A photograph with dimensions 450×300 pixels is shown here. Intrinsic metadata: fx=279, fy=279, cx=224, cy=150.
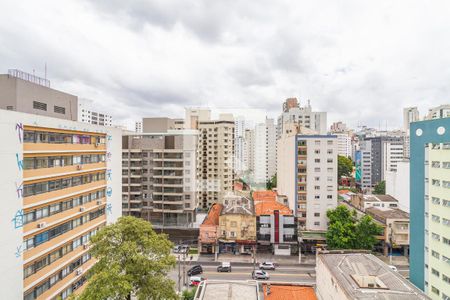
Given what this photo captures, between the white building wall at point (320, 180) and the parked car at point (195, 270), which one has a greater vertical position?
the white building wall at point (320, 180)

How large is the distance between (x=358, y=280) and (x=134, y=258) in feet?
47.6

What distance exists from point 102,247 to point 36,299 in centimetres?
579

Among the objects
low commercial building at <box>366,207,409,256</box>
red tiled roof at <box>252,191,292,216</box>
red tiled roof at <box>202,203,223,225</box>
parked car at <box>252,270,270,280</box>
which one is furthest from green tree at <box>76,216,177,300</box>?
low commercial building at <box>366,207,409,256</box>

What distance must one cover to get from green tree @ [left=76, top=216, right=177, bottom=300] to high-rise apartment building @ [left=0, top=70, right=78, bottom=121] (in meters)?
10.2

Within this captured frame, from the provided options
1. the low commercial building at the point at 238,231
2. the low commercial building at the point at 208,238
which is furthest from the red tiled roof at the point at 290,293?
Answer: the low commercial building at the point at 208,238

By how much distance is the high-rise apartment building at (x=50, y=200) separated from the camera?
48.9 feet

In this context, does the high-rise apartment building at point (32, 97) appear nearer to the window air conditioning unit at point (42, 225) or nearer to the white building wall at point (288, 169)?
the window air conditioning unit at point (42, 225)

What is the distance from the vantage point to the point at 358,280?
1858 cm

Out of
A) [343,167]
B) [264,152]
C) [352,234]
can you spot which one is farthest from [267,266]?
[343,167]

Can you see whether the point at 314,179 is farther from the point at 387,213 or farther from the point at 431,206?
the point at 431,206

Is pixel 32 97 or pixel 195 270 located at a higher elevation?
pixel 32 97

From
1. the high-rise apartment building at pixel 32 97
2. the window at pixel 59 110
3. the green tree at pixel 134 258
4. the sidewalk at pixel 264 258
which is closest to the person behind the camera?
the green tree at pixel 134 258

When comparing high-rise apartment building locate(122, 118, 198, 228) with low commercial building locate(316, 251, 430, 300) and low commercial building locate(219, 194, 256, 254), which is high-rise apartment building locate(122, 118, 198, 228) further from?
low commercial building locate(316, 251, 430, 300)

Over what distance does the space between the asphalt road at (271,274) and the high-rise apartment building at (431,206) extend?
435 inches
